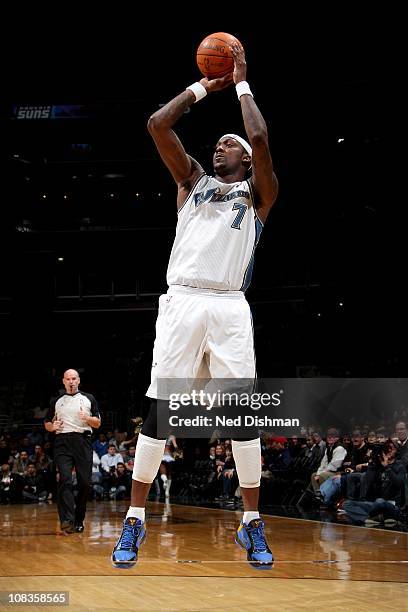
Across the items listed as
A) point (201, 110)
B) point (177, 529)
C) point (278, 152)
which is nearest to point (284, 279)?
point (278, 152)

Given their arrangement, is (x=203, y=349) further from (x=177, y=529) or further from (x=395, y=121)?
(x=395, y=121)

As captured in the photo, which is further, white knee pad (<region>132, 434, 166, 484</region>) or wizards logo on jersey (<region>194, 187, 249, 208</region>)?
wizards logo on jersey (<region>194, 187, 249, 208</region>)

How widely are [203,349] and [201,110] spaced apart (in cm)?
1401

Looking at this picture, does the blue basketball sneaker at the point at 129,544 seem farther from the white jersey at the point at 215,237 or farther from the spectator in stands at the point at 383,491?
the spectator in stands at the point at 383,491

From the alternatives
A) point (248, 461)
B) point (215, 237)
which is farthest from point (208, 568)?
point (215, 237)

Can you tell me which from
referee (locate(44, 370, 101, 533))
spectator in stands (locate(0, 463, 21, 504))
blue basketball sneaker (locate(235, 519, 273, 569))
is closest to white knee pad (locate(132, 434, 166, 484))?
blue basketball sneaker (locate(235, 519, 273, 569))

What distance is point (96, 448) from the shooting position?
15922 mm

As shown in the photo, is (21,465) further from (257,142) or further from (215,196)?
(257,142)

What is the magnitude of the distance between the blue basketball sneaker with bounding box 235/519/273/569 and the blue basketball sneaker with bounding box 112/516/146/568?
1.74 ft

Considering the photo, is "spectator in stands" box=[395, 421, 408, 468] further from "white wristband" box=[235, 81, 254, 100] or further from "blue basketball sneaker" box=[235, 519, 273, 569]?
"white wristband" box=[235, 81, 254, 100]

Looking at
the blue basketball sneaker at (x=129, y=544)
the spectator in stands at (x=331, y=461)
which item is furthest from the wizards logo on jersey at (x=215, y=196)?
the spectator in stands at (x=331, y=461)

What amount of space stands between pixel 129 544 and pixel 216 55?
2554mm

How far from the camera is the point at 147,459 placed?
13.1ft

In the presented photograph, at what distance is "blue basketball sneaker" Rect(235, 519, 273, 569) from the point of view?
3957mm
